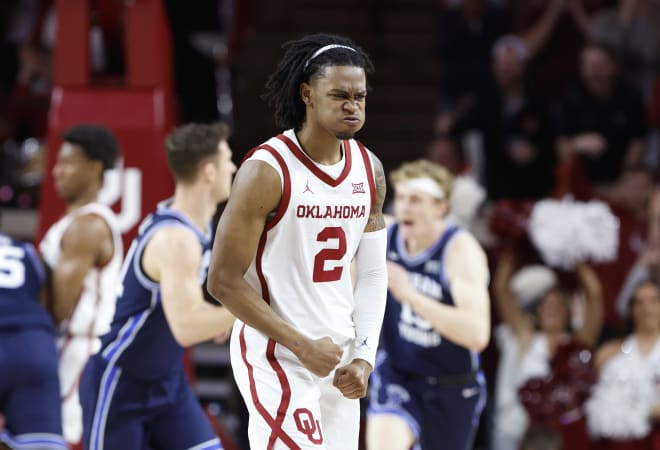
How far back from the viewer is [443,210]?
5.48 metres

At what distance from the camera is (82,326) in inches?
229

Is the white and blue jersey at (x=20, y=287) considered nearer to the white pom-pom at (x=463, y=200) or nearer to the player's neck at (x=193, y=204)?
the player's neck at (x=193, y=204)

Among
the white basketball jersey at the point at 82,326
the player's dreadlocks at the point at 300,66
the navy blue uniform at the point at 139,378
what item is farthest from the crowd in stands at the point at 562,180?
the player's dreadlocks at the point at 300,66

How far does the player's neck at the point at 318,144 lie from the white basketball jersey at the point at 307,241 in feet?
0.09

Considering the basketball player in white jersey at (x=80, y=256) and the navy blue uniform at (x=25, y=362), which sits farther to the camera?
the basketball player in white jersey at (x=80, y=256)

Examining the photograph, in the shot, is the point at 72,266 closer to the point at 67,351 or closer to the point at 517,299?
the point at 67,351

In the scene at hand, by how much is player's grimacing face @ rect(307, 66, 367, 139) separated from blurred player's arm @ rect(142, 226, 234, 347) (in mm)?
1123

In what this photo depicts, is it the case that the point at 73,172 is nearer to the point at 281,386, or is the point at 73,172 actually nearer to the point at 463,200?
the point at 463,200

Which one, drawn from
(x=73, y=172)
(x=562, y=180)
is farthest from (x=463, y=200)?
(x=562, y=180)

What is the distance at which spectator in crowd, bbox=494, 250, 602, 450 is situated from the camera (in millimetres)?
7234

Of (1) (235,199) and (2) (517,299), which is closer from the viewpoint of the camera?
(1) (235,199)

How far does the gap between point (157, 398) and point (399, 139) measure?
6.10 meters

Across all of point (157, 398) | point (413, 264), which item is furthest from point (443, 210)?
point (157, 398)

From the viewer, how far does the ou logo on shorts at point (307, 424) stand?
348 cm
